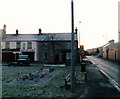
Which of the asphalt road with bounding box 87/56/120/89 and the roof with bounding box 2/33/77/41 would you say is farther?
the roof with bounding box 2/33/77/41

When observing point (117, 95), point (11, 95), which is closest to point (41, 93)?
point (11, 95)

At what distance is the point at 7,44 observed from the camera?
86.6m

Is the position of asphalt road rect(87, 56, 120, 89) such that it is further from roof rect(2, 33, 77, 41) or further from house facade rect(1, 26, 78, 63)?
roof rect(2, 33, 77, 41)

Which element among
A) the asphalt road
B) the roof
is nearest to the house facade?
the roof

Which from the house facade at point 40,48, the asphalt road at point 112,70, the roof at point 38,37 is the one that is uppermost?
the roof at point 38,37

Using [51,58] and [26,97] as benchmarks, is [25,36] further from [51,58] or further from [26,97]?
[26,97]

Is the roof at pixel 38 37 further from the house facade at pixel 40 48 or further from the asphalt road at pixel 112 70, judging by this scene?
the asphalt road at pixel 112 70

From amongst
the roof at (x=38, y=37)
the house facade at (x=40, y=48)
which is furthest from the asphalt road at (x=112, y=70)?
the roof at (x=38, y=37)

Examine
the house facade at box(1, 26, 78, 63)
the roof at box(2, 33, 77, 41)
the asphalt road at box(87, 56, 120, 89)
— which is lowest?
the asphalt road at box(87, 56, 120, 89)

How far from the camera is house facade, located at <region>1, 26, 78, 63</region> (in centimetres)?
8062

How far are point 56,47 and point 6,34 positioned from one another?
58.8 ft

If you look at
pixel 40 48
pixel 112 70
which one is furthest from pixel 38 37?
pixel 112 70

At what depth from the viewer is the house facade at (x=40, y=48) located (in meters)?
80.6

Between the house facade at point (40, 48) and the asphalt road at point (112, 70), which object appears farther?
the house facade at point (40, 48)
